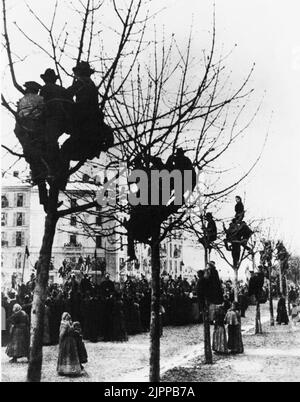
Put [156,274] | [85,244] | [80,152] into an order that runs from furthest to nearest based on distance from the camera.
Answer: [85,244]
[156,274]
[80,152]

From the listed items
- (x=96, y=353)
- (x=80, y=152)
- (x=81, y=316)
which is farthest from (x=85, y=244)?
(x=80, y=152)

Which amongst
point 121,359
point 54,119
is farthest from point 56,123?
point 121,359

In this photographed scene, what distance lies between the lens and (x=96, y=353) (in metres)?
14.0

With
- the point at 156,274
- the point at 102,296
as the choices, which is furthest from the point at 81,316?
the point at 156,274

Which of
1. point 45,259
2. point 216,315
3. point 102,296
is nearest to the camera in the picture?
point 45,259

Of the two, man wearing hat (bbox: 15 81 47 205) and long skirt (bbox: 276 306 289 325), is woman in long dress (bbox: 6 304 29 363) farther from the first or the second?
long skirt (bbox: 276 306 289 325)

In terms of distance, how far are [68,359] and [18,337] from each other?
2377 millimetres

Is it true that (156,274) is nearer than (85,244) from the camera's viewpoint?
Yes

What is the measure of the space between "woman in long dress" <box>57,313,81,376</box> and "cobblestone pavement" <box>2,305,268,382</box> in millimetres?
182

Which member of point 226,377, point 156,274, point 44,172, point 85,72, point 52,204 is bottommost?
point 226,377

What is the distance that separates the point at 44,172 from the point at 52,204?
0.40m

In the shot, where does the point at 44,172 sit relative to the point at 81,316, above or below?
above

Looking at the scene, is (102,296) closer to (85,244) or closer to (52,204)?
(52,204)

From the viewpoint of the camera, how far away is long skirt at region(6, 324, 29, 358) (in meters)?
12.2
